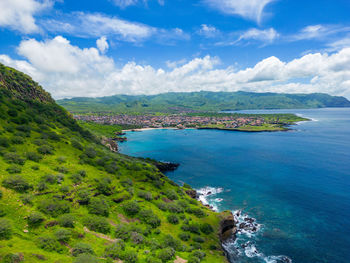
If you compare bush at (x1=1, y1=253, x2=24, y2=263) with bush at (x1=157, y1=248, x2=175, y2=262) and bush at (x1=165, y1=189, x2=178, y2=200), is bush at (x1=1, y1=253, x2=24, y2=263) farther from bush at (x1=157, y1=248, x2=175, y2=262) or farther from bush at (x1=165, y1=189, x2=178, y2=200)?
bush at (x1=165, y1=189, x2=178, y2=200)

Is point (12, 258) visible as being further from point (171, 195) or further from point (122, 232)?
point (171, 195)

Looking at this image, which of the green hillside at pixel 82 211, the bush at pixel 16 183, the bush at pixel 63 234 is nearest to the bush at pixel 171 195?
the green hillside at pixel 82 211

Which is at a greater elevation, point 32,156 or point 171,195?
point 32,156

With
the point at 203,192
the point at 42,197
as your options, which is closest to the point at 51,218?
the point at 42,197

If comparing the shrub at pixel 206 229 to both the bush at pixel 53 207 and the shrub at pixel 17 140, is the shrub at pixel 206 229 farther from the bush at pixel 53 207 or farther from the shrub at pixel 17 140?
the shrub at pixel 17 140

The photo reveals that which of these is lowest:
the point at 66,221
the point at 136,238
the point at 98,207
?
the point at 136,238

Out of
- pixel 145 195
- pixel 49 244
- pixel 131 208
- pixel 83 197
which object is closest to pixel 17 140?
pixel 83 197

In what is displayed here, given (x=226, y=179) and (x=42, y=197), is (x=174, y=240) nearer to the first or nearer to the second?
(x=42, y=197)
